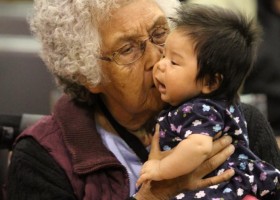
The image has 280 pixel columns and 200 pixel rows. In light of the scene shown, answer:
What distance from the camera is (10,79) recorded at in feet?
14.3

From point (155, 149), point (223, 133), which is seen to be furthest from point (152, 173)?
point (223, 133)

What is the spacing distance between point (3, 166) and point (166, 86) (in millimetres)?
926

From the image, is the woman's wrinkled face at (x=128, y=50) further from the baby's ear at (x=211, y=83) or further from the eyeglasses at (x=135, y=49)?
the baby's ear at (x=211, y=83)

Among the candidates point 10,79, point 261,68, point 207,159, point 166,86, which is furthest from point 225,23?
point 10,79

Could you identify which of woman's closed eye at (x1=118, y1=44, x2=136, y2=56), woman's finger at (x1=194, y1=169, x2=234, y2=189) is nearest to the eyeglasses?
woman's closed eye at (x1=118, y1=44, x2=136, y2=56)

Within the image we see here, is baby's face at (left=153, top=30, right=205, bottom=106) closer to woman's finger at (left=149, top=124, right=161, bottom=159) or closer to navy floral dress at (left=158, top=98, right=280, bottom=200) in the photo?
navy floral dress at (left=158, top=98, right=280, bottom=200)

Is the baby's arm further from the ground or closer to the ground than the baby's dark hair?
closer to the ground

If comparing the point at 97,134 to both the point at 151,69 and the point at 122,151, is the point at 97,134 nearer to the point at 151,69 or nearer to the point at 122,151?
the point at 122,151

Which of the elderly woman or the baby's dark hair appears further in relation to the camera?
the elderly woman

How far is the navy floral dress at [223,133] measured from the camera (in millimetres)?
1906

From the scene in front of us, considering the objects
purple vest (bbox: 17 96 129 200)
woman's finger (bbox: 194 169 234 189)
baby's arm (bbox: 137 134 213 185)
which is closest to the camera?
baby's arm (bbox: 137 134 213 185)

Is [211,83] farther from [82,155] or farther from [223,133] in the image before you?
[82,155]

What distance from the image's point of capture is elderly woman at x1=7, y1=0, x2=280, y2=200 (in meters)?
2.18

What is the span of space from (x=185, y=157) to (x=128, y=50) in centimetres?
49
